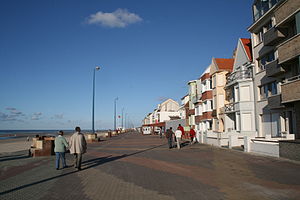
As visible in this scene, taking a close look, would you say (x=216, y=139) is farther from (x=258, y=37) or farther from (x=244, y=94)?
(x=258, y=37)

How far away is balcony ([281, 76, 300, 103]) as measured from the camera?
15758 mm

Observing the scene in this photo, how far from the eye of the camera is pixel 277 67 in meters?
19.3

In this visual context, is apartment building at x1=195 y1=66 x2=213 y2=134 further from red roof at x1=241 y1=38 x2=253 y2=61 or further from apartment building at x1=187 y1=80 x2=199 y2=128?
red roof at x1=241 y1=38 x2=253 y2=61

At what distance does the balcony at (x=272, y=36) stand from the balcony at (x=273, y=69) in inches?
61.1

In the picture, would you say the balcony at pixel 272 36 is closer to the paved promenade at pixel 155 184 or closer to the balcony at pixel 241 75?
the balcony at pixel 241 75

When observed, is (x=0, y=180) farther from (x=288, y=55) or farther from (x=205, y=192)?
(x=288, y=55)

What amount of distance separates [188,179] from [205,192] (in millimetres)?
1882

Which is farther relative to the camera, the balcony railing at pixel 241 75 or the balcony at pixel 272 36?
the balcony railing at pixel 241 75

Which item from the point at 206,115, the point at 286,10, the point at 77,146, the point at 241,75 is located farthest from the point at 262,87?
the point at 77,146

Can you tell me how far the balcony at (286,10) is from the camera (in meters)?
16.1

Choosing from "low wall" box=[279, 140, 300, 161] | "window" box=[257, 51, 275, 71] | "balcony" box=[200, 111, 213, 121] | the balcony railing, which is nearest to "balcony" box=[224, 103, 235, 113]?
the balcony railing

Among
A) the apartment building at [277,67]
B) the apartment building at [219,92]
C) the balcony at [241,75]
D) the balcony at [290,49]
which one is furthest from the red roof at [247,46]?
the balcony at [290,49]

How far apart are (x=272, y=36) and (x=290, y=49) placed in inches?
136

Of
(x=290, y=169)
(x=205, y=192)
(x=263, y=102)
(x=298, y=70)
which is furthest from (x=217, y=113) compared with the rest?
(x=205, y=192)
